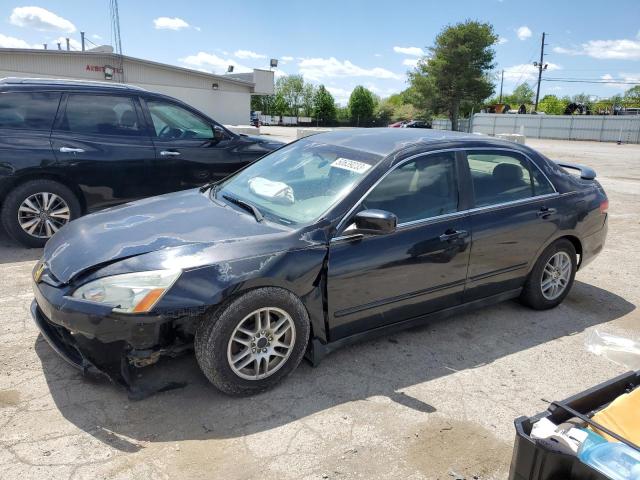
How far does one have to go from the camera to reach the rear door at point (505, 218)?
3918 mm

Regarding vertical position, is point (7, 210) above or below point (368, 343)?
above

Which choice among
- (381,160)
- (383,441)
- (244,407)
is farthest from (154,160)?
(383,441)

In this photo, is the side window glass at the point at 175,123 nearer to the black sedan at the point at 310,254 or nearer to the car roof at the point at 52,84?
the car roof at the point at 52,84

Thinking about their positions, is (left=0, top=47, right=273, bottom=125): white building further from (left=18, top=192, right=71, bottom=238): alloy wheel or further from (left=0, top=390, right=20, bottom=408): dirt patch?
(left=0, top=390, right=20, bottom=408): dirt patch

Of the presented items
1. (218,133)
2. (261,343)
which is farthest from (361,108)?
(261,343)

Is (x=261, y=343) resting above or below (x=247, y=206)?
below

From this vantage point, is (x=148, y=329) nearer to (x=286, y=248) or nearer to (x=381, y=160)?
(x=286, y=248)

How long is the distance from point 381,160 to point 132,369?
2114 millimetres

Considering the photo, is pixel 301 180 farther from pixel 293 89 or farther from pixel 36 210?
pixel 293 89

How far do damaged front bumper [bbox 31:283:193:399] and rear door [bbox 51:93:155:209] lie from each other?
3.09 meters

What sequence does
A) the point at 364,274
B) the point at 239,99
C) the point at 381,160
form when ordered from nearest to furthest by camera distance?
the point at 364,274
the point at 381,160
the point at 239,99

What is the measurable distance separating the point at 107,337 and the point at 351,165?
194 cm

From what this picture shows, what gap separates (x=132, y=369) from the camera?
3.11 m

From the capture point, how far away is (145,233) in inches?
126
